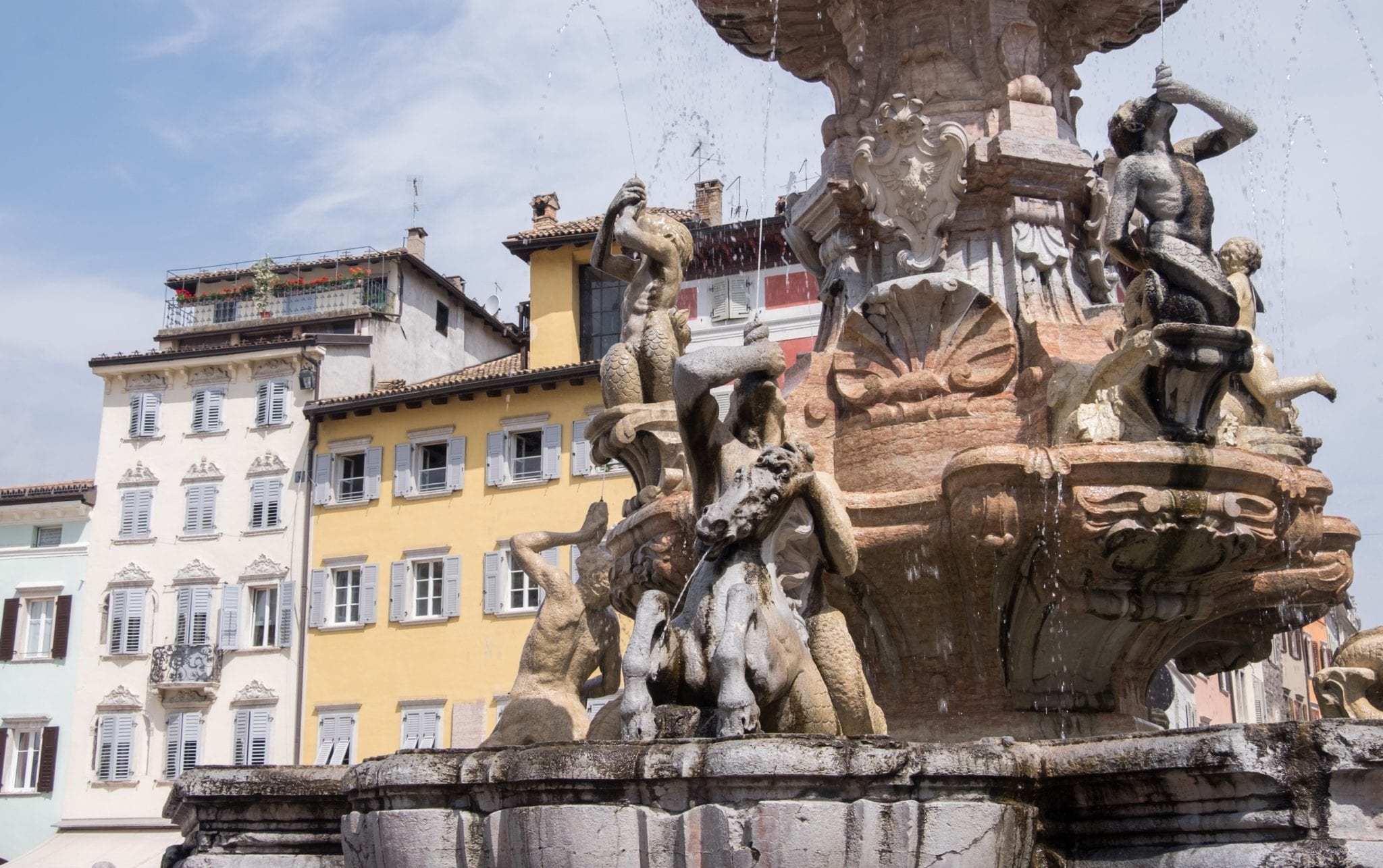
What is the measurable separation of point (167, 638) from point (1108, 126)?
3398cm

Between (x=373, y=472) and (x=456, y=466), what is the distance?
7.03ft

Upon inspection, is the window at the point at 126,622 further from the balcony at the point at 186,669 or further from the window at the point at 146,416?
the window at the point at 146,416

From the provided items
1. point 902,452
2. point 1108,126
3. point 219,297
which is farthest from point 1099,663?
point 219,297

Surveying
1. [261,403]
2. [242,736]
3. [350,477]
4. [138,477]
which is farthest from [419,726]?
[138,477]

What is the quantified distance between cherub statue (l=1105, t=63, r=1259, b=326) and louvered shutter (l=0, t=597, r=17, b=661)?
37.5 metres

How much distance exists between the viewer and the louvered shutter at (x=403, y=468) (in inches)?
1515

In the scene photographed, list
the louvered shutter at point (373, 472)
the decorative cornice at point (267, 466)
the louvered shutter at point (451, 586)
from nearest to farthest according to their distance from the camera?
1. the louvered shutter at point (451, 586)
2. the louvered shutter at point (373, 472)
3. the decorative cornice at point (267, 466)

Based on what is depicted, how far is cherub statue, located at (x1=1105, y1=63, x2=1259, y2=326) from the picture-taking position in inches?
Answer: 365

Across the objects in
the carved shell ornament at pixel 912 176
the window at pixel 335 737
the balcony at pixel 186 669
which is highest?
the balcony at pixel 186 669

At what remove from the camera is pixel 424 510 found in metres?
38.1


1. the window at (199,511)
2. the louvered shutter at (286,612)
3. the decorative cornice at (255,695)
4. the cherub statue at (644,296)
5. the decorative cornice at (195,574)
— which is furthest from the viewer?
the window at (199,511)

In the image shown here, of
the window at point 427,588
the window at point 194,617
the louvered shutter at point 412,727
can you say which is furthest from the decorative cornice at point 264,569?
the louvered shutter at point 412,727

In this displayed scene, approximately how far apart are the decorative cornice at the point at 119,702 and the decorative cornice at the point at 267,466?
5.91 metres

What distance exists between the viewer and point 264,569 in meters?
39.3
